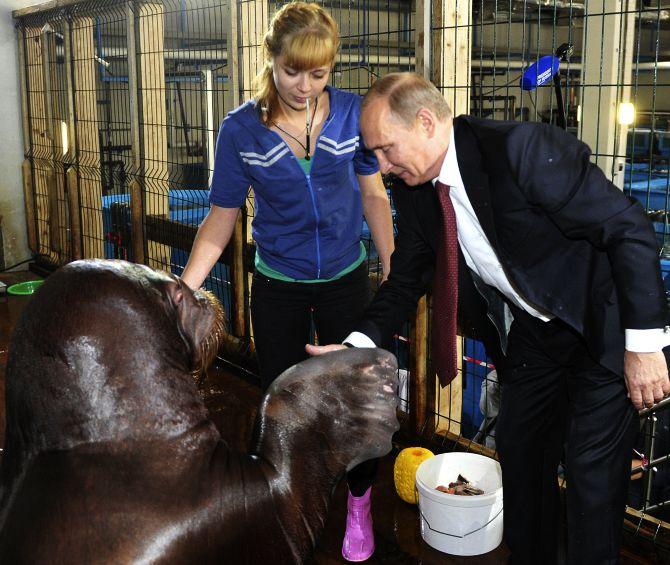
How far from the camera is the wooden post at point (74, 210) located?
752 centimetres

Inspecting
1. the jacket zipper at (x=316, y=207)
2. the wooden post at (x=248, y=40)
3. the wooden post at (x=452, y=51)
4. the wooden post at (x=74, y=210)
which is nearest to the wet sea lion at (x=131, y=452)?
the jacket zipper at (x=316, y=207)

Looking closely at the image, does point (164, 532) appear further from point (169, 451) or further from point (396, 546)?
point (396, 546)

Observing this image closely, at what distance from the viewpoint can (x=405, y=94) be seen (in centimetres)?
223

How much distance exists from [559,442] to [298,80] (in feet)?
4.95

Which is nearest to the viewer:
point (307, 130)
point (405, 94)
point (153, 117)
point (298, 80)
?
point (405, 94)

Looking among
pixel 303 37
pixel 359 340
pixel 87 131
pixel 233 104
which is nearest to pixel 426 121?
pixel 303 37

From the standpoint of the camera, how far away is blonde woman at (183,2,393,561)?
2934 mm

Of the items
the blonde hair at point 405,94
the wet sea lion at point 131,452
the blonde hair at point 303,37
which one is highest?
the blonde hair at point 303,37

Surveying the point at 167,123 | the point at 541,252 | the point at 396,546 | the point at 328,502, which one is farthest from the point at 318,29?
the point at 167,123

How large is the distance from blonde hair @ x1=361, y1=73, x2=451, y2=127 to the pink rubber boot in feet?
5.00

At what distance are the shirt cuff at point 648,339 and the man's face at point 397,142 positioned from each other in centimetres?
73

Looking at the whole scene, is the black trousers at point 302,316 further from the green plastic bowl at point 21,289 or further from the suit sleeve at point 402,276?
the green plastic bowl at point 21,289

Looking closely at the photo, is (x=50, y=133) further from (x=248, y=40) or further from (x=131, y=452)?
(x=131, y=452)

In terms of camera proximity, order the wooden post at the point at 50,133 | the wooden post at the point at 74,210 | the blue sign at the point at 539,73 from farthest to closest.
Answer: the wooden post at the point at 50,133 < the wooden post at the point at 74,210 < the blue sign at the point at 539,73
